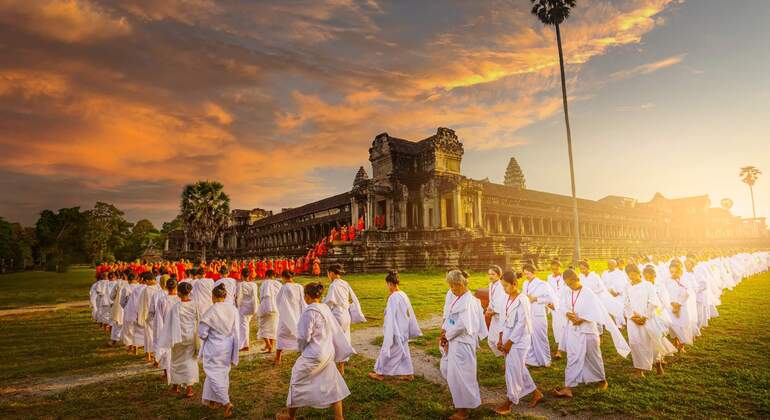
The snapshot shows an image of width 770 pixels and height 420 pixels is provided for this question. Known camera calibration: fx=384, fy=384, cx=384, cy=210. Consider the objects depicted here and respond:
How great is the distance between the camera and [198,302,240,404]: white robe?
5473 millimetres

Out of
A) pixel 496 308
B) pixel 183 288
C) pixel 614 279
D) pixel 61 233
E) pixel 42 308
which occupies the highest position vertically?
pixel 61 233

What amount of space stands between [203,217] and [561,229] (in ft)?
153

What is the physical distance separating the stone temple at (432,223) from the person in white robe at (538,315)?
63.1 feet

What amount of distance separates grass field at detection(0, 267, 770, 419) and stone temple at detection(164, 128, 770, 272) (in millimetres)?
19482

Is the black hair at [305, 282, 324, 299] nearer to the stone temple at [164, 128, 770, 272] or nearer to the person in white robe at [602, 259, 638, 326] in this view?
the person in white robe at [602, 259, 638, 326]

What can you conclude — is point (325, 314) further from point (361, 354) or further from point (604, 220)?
point (604, 220)

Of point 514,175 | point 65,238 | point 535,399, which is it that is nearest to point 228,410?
point 535,399

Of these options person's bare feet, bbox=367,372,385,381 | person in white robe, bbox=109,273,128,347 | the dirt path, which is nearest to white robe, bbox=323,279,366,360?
person's bare feet, bbox=367,372,385,381

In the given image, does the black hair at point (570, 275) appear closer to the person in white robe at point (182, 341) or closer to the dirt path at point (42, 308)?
the person in white robe at point (182, 341)

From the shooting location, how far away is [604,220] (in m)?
60.7

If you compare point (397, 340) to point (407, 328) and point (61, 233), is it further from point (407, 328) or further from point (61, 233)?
point (61, 233)

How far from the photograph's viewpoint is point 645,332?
21.8ft

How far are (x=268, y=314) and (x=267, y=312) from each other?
0.25 ft

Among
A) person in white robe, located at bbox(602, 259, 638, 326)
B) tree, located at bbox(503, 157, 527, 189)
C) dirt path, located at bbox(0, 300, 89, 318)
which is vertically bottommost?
dirt path, located at bbox(0, 300, 89, 318)
